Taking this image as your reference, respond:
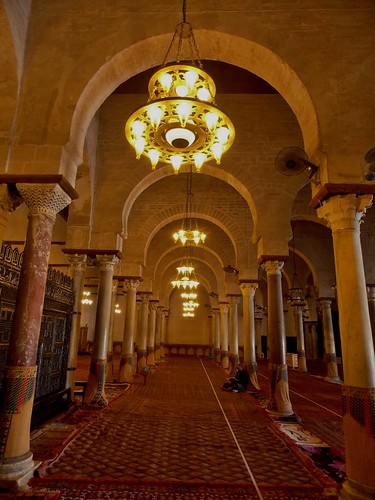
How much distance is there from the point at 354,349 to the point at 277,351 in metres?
3.97

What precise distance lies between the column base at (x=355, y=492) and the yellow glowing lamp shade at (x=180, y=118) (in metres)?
4.21

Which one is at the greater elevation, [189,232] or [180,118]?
[189,232]

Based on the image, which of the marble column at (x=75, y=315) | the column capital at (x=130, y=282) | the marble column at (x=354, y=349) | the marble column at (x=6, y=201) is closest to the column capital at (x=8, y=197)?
the marble column at (x=6, y=201)

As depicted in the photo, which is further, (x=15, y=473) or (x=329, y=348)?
(x=329, y=348)

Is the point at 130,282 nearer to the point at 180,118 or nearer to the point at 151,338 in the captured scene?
the point at 151,338

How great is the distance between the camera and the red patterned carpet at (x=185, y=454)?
371cm

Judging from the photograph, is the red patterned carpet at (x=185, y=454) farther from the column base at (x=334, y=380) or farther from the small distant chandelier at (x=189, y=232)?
the column base at (x=334, y=380)

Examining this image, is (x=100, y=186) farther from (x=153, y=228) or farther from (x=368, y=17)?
(x=368, y=17)

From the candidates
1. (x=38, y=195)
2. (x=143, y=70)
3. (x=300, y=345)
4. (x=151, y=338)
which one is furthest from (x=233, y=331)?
(x=38, y=195)

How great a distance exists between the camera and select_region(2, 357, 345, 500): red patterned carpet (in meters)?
3.71

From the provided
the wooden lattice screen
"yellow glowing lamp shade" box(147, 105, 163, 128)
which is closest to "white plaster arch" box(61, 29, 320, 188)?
"yellow glowing lamp shade" box(147, 105, 163, 128)

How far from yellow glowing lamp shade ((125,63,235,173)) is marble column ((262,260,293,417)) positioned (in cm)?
455

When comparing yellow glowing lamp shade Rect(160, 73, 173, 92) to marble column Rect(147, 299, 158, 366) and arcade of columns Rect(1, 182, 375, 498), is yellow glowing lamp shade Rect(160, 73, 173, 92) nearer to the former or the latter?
arcade of columns Rect(1, 182, 375, 498)

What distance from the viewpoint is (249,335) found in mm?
11555
